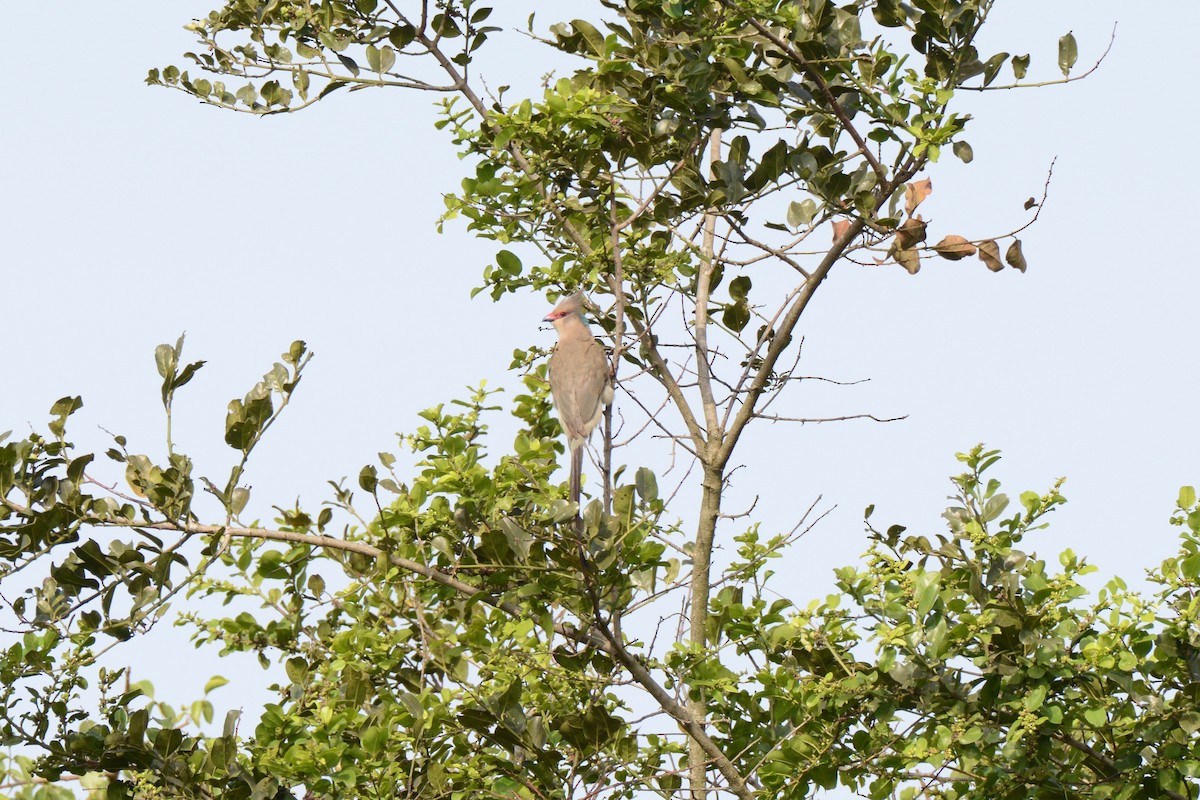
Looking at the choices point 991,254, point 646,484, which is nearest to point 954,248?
point 991,254

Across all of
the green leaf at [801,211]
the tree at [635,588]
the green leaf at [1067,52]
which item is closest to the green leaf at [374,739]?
the tree at [635,588]

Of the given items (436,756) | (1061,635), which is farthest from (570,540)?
(1061,635)

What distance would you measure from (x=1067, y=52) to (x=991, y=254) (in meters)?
0.91

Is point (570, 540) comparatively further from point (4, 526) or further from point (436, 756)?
Answer: point (4, 526)

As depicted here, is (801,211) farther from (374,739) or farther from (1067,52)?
(374,739)

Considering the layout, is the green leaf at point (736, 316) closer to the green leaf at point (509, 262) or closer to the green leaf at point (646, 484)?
the green leaf at point (509, 262)

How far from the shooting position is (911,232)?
5777mm

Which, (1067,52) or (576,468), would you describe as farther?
(576,468)

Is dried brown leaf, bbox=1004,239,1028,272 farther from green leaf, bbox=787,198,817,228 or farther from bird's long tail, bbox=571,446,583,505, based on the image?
bird's long tail, bbox=571,446,583,505

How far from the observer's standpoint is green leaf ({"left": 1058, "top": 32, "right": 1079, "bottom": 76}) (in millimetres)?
5676

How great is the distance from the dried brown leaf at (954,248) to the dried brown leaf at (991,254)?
0.05 meters

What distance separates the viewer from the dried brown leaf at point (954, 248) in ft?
19.2

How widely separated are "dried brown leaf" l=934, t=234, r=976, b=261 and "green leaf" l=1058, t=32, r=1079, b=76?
83 centimetres

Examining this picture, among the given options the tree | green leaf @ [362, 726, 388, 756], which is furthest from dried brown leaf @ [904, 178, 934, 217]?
green leaf @ [362, 726, 388, 756]
